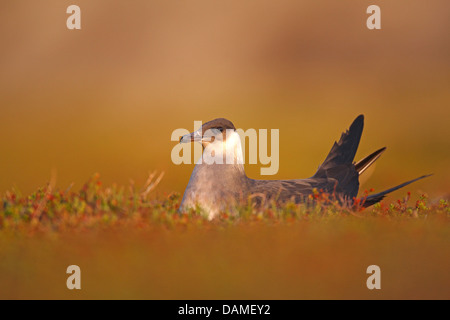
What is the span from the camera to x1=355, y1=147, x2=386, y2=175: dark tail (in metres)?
9.98

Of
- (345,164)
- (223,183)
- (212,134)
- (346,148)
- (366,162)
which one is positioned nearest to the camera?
(223,183)

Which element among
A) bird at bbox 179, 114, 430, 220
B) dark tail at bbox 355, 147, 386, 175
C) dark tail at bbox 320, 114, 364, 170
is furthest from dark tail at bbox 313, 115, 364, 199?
bird at bbox 179, 114, 430, 220

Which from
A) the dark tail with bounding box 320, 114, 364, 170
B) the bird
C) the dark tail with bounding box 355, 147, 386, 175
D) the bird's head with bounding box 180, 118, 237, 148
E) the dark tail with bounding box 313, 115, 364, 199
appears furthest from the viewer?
the dark tail with bounding box 355, 147, 386, 175

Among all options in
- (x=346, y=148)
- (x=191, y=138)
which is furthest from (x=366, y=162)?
(x=191, y=138)

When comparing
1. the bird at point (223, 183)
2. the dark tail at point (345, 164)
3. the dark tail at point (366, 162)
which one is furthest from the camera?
the dark tail at point (366, 162)

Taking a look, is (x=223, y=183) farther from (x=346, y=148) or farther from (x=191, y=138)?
(x=346, y=148)

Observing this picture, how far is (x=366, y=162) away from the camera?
33.1 feet

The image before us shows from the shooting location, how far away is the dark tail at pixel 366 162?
9984 millimetres

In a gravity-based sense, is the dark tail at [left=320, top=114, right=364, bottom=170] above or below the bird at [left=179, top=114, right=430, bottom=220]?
above

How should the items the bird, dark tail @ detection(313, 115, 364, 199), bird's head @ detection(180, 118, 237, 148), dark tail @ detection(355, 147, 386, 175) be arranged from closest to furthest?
the bird → bird's head @ detection(180, 118, 237, 148) → dark tail @ detection(313, 115, 364, 199) → dark tail @ detection(355, 147, 386, 175)

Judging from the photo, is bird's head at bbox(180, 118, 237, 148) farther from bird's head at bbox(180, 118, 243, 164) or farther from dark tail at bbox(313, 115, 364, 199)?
dark tail at bbox(313, 115, 364, 199)

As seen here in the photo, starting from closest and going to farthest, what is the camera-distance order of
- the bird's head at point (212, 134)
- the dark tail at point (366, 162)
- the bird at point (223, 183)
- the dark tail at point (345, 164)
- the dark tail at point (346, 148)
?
the bird at point (223, 183)
the bird's head at point (212, 134)
the dark tail at point (345, 164)
the dark tail at point (346, 148)
the dark tail at point (366, 162)

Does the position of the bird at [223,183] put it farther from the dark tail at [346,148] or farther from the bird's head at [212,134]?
the dark tail at [346,148]

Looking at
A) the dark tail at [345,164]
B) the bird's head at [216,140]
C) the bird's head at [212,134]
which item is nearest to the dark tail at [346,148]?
the dark tail at [345,164]
